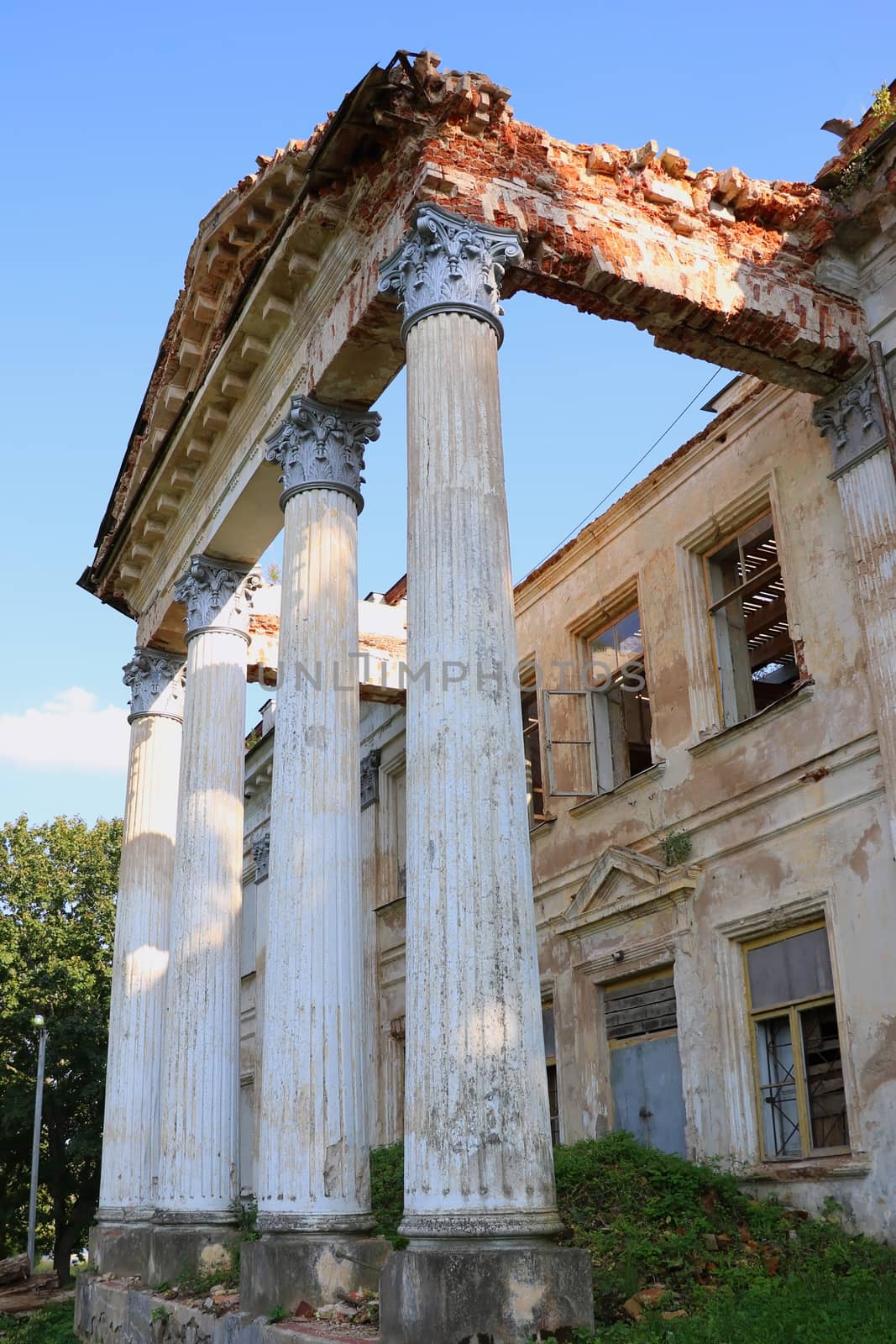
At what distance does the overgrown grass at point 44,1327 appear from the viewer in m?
14.1

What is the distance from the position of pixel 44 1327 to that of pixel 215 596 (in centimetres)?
907

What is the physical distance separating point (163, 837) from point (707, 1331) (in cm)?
1013

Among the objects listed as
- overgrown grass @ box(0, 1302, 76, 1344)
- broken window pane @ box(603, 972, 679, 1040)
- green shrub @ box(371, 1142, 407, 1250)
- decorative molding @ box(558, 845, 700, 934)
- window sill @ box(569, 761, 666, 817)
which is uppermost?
window sill @ box(569, 761, 666, 817)

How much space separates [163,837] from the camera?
15719 millimetres

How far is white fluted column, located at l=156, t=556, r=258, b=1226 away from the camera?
1183cm

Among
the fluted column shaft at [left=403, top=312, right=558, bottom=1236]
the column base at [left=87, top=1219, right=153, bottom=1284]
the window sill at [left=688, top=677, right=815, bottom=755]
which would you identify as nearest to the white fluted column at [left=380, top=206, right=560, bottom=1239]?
the fluted column shaft at [left=403, top=312, right=558, bottom=1236]

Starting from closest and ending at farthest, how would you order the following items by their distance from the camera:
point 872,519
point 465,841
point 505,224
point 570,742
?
point 465,841 < point 505,224 < point 872,519 < point 570,742

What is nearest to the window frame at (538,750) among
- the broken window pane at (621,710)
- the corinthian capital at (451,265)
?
the broken window pane at (621,710)

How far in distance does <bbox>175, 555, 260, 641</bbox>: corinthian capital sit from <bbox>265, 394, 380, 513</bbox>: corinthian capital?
2.85 meters

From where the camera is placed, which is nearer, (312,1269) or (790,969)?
(312,1269)

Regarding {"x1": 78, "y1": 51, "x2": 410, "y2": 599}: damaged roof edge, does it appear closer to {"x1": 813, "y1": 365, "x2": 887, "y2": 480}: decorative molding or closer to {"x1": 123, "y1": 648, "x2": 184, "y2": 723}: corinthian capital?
{"x1": 123, "y1": 648, "x2": 184, "y2": 723}: corinthian capital

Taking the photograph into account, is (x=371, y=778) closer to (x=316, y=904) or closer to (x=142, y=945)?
(x=142, y=945)

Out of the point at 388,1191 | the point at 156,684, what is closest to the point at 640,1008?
the point at 388,1191

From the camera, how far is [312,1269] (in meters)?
8.59
